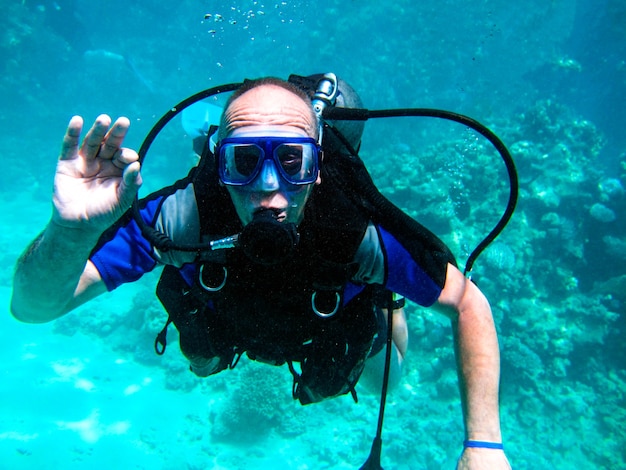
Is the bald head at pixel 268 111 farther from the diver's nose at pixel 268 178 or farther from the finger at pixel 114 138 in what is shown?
the finger at pixel 114 138

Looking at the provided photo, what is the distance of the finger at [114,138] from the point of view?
5.24 feet

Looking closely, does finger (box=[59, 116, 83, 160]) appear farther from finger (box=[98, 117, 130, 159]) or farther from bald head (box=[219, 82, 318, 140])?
bald head (box=[219, 82, 318, 140])

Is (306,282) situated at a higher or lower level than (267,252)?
lower

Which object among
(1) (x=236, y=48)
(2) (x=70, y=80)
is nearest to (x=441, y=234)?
→ (1) (x=236, y=48)

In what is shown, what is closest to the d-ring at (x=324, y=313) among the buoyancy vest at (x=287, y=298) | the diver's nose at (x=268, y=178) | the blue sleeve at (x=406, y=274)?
the buoyancy vest at (x=287, y=298)

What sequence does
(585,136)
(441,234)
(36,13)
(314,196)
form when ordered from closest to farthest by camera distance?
(314,196), (441,234), (585,136), (36,13)

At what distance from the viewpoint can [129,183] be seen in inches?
64.3

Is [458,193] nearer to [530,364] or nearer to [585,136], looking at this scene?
[530,364]

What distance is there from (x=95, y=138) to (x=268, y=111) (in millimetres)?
878

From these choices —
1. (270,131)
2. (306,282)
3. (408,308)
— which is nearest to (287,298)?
(306,282)

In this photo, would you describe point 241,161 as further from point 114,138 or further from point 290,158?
point 114,138

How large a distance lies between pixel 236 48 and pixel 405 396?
2494 centimetres

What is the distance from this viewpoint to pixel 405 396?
9469mm

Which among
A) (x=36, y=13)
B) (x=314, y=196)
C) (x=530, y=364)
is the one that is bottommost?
(x=530, y=364)
